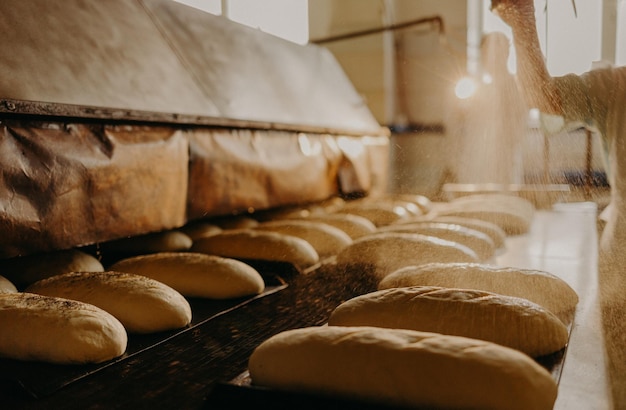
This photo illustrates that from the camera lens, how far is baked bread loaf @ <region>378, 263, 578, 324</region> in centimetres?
141

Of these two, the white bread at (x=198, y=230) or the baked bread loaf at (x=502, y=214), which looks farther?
the baked bread loaf at (x=502, y=214)

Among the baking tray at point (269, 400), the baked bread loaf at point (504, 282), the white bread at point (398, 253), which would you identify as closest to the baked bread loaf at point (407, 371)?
the baking tray at point (269, 400)

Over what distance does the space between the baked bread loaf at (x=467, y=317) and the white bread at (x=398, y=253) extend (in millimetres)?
642

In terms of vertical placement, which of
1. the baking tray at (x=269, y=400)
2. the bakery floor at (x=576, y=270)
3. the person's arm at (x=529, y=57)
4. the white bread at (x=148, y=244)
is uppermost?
the person's arm at (x=529, y=57)

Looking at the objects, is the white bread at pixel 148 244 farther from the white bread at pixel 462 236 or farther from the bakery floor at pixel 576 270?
the bakery floor at pixel 576 270

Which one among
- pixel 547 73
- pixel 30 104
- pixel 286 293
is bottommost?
pixel 286 293

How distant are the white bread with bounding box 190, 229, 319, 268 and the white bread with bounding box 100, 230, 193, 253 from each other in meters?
0.12

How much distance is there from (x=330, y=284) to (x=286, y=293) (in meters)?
0.16

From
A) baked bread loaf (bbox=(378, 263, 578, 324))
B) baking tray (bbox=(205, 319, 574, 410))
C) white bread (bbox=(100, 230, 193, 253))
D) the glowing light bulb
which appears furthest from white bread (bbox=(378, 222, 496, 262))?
the glowing light bulb

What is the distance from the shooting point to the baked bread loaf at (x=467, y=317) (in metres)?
1.04

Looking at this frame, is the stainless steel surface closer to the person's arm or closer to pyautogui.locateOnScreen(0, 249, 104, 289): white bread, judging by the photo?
pyautogui.locateOnScreen(0, 249, 104, 289): white bread

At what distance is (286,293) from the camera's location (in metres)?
1.60

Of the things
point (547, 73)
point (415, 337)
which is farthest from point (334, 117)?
point (415, 337)

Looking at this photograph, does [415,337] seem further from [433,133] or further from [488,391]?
[433,133]
